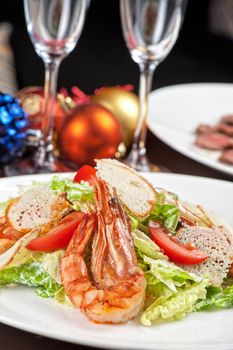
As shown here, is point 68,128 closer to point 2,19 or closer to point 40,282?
point 40,282

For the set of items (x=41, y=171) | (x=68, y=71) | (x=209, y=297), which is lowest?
(x=68, y=71)

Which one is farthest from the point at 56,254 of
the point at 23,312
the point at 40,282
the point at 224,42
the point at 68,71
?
the point at 224,42

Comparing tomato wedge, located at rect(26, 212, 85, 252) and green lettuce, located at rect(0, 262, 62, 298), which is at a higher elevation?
tomato wedge, located at rect(26, 212, 85, 252)

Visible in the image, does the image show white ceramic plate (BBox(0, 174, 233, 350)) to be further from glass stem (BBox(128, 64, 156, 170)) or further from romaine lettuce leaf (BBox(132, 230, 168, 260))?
glass stem (BBox(128, 64, 156, 170))

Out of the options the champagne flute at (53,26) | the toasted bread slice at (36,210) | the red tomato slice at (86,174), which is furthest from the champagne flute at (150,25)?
the toasted bread slice at (36,210)

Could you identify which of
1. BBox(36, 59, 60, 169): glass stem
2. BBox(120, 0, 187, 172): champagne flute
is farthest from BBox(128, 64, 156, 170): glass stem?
BBox(36, 59, 60, 169): glass stem

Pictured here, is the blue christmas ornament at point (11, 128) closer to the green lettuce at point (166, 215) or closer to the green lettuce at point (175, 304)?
the green lettuce at point (166, 215)
